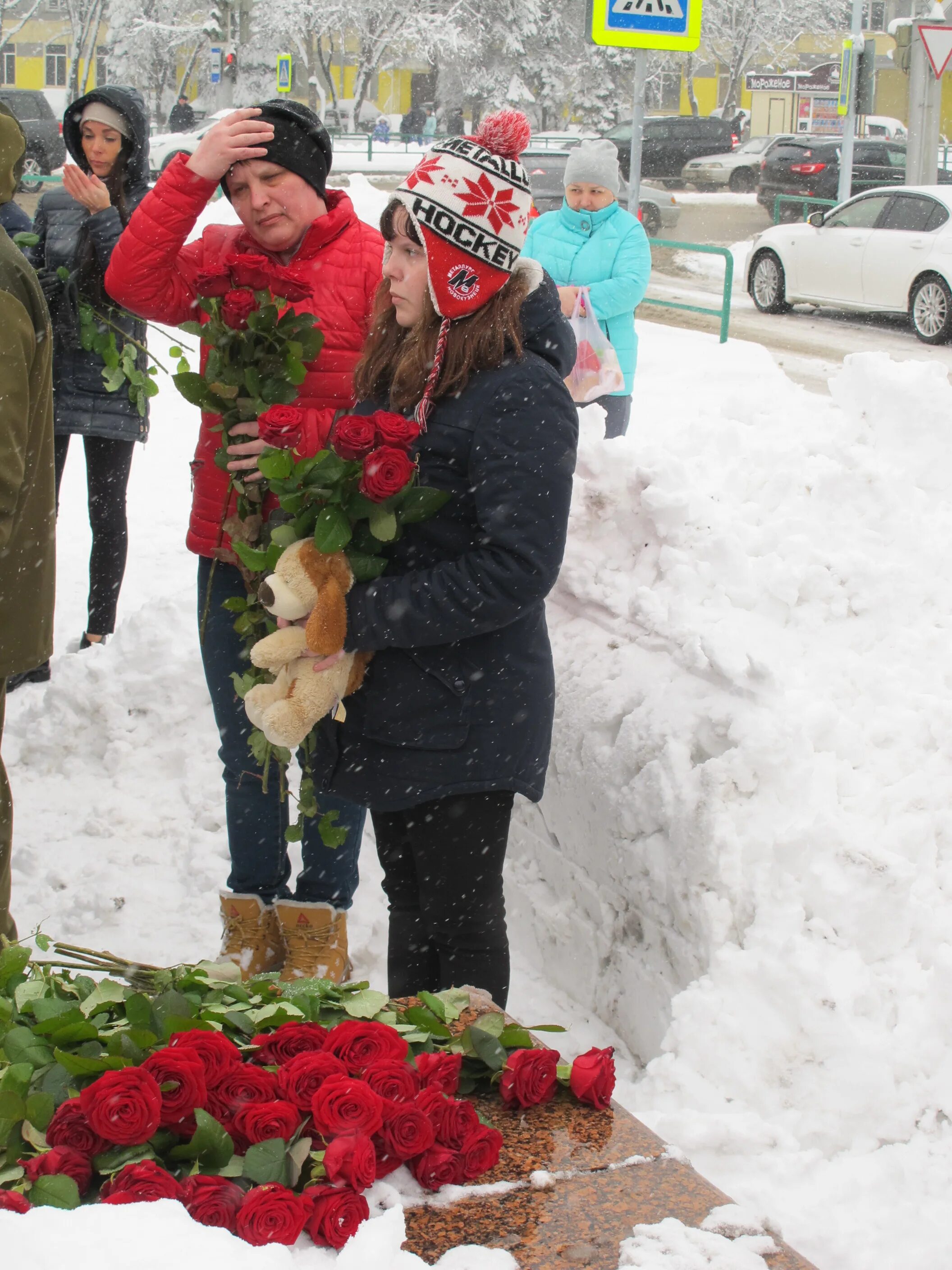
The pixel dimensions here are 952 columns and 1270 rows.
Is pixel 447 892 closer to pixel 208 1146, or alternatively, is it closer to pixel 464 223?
pixel 208 1146

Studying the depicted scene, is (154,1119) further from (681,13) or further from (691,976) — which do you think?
(681,13)

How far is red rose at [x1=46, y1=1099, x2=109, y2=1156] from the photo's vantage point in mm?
1819

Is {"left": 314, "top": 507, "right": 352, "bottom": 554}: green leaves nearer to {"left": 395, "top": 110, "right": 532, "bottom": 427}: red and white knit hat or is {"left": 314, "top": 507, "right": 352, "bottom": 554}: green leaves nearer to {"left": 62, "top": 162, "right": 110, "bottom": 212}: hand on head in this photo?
{"left": 395, "top": 110, "right": 532, "bottom": 427}: red and white knit hat

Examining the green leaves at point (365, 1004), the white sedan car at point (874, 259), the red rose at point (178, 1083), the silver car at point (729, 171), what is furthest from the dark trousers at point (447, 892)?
the silver car at point (729, 171)

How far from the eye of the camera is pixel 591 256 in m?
6.00

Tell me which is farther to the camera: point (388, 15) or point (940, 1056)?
point (388, 15)

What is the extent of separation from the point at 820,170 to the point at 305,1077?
29180 millimetres

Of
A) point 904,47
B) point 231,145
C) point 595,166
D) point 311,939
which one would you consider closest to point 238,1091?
point 311,939

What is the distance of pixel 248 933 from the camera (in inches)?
131

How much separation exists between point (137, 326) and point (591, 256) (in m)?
2.09

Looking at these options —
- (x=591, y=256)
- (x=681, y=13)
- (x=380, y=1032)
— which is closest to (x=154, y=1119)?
(x=380, y=1032)

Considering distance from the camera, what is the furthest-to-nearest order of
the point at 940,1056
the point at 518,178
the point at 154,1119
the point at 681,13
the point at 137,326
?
the point at 681,13
the point at 137,326
the point at 940,1056
the point at 518,178
the point at 154,1119

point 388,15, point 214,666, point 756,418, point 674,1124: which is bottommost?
point 674,1124

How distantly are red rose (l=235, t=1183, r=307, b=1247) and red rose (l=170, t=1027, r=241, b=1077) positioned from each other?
238mm
